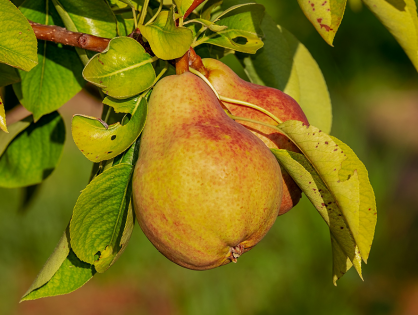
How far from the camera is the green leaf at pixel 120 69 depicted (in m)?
0.66

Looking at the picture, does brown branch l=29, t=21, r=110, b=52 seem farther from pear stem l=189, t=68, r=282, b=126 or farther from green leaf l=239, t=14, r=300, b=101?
green leaf l=239, t=14, r=300, b=101

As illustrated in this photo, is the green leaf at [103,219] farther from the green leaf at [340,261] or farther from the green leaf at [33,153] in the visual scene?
the green leaf at [33,153]

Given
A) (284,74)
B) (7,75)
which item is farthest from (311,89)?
(7,75)

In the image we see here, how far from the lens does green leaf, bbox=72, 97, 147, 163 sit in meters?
0.65

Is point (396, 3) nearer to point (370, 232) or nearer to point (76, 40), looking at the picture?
point (370, 232)

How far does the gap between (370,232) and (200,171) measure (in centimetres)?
24

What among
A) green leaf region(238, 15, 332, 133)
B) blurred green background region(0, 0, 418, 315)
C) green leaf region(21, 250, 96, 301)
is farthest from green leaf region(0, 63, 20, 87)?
blurred green background region(0, 0, 418, 315)

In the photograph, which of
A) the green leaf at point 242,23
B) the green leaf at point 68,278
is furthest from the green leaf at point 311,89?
the green leaf at point 68,278

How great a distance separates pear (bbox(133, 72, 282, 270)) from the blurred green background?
2.68 m

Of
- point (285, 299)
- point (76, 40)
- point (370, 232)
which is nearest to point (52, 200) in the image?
point (285, 299)

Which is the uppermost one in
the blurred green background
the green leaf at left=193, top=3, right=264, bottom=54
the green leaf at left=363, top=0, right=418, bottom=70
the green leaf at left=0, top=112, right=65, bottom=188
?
the green leaf at left=363, top=0, right=418, bottom=70

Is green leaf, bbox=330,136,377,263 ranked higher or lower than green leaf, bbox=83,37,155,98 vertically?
lower

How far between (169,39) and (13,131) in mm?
542

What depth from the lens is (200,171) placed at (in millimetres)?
598
